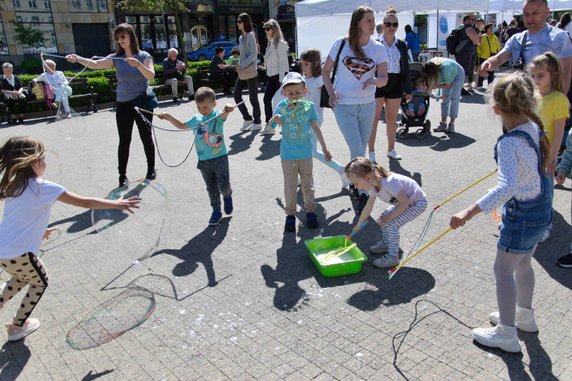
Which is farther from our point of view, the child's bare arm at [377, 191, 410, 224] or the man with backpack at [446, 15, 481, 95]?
the man with backpack at [446, 15, 481, 95]

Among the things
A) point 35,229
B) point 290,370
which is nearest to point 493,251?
point 290,370

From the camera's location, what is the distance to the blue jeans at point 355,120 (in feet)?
18.3

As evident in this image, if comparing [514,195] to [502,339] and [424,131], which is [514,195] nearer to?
[502,339]

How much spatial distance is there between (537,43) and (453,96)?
13.8ft

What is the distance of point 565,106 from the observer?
396 centimetres

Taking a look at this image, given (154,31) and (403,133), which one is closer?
(403,133)

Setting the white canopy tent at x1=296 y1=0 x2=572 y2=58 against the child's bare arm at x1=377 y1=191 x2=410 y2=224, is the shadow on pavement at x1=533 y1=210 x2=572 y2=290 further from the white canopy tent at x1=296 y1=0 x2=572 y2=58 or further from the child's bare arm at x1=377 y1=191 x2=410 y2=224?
the white canopy tent at x1=296 y1=0 x2=572 y2=58

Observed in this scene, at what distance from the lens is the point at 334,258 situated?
13.8 ft

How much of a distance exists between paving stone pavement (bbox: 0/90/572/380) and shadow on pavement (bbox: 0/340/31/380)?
0.03 ft

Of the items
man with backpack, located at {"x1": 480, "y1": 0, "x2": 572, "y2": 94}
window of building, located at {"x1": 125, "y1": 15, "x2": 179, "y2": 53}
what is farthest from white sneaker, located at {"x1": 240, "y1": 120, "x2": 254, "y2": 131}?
window of building, located at {"x1": 125, "y1": 15, "x2": 179, "y2": 53}

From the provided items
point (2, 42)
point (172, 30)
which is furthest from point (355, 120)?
point (172, 30)

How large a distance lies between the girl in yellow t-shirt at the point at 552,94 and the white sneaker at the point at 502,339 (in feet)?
5.09

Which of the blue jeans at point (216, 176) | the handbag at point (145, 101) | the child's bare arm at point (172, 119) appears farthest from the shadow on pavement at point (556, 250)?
the handbag at point (145, 101)

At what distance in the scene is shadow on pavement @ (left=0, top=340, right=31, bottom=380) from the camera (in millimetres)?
3044
